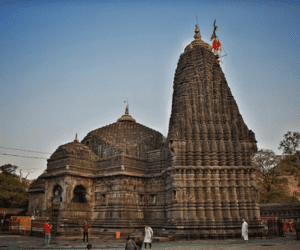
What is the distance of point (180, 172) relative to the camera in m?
22.5

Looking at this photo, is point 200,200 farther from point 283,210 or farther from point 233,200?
point 283,210

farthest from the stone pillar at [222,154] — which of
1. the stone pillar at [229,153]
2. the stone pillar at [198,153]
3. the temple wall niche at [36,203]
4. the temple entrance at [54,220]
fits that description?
the temple wall niche at [36,203]

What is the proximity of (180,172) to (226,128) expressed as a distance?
17.8 feet

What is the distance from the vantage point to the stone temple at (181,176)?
Result: 21.8m

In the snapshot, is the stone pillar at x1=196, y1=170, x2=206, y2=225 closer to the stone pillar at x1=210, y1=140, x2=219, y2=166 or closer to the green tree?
the stone pillar at x1=210, y1=140, x2=219, y2=166

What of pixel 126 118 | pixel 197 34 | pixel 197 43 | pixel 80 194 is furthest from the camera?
pixel 126 118

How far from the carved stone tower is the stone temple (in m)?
0.07

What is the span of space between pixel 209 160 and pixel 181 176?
258 cm

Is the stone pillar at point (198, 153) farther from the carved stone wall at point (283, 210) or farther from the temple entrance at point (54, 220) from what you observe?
the carved stone wall at point (283, 210)

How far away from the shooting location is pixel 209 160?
906 inches

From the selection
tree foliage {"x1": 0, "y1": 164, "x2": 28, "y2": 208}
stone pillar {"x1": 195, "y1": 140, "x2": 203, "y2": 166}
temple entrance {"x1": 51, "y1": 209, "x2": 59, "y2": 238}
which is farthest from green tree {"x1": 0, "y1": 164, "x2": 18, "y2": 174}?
stone pillar {"x1": 195, "y1": 140, "x2": 203, "y2": 166}

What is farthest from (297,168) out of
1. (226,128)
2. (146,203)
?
(146,203)

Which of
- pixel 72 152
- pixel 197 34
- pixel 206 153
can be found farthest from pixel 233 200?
pixel 197 34

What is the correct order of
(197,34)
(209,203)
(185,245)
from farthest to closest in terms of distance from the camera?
(197,34) → (209,203) → (185,245)
